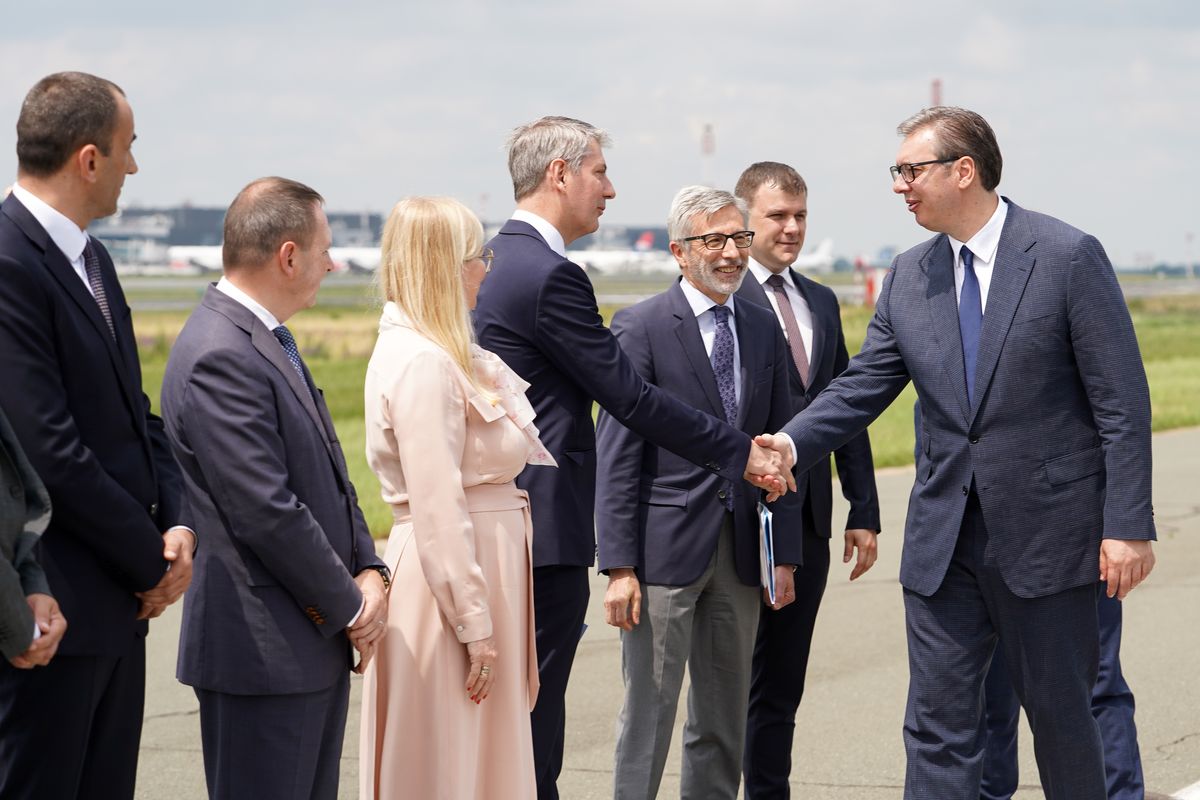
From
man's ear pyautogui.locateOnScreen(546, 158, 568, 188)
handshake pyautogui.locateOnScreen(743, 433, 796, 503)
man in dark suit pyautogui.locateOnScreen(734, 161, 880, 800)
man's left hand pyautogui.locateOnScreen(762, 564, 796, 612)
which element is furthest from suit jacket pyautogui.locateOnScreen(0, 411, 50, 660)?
man in dark suit pyautogui.locateOnScreen(734, 161, 880, 800)

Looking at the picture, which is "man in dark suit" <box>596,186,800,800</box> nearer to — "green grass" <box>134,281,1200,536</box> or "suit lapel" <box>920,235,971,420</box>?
"suit lapel" <box>920,235,971,420</box>

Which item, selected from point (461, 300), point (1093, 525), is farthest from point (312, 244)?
point (1093, 525)

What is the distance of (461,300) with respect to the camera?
3834 millimetres

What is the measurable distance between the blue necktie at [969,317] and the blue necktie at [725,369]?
89 centimetres

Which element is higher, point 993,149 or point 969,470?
point 993,149

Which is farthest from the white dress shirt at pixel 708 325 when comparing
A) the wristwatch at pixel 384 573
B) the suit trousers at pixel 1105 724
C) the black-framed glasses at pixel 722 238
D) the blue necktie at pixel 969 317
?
the wristwatch at pixel 384 573

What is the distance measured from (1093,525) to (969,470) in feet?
1.19

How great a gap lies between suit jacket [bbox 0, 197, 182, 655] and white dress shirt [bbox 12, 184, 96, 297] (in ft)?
0.08

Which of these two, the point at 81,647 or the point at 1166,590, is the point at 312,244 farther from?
the point at 1166,590

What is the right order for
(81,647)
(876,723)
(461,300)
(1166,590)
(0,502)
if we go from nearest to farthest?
(0,502), (81,647), (461,300), (876,723), (1166,590)

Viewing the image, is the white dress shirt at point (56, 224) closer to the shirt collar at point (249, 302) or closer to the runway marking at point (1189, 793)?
the shirt collar at point (249, 302)

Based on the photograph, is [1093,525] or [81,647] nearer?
[81,647]

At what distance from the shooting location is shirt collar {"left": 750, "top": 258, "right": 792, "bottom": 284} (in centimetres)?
550

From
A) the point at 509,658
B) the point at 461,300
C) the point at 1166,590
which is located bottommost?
the point at 1166,590
